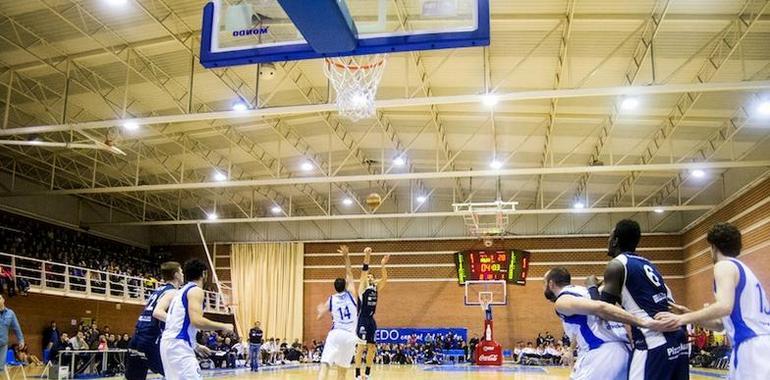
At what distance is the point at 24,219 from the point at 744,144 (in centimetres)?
2709

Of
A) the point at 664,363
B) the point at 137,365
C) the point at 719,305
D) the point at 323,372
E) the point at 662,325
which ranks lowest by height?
the point at 323,372

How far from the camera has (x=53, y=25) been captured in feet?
55.7

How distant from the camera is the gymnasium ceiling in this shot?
635 inches

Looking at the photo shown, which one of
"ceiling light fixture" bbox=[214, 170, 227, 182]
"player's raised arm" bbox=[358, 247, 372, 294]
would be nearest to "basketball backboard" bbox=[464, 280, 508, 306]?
"ceiling light fixture" bbox=[214, 170, 227, 182]

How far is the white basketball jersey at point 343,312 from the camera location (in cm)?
890

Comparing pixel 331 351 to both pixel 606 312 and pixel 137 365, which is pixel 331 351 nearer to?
pixel 137 365

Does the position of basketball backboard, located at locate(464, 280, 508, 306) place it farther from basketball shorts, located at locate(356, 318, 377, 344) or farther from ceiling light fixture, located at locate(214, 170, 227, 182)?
basketball shorts, located at locate(356, 318, 377, 344)

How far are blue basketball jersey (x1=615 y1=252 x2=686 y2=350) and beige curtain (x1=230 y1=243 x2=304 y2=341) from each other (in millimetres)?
30225

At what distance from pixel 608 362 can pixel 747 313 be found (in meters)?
0.87

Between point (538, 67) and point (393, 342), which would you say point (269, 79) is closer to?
point (538, 67)

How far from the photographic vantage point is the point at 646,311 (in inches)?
154

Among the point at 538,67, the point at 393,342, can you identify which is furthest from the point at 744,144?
the point at 393,342

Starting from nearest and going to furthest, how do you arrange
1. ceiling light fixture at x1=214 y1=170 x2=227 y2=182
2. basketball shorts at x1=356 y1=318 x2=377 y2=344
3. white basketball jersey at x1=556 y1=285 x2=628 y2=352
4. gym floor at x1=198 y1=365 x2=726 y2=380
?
white basketball jersey at x1=556 y1=285 x2=628 y2=352 < basketball shorts at x1=356 y1=318 x2=377 y2=344 < gym floor at x1=198 y1=365 x2=726 y2=380 < ceiling light fixture at x1=214 y1=170 x2=227 y2=182

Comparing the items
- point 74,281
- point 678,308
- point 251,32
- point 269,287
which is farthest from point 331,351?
point 269,287
